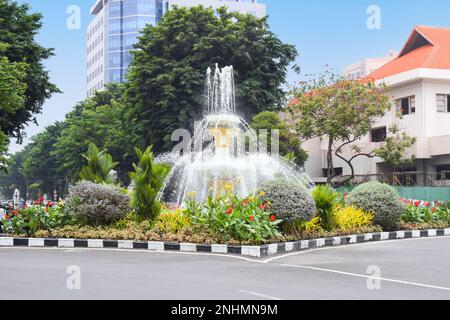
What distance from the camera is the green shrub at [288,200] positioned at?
1473 centimetres

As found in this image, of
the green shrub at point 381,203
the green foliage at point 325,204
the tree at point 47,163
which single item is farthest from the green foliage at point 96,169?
the tree at point 47,163

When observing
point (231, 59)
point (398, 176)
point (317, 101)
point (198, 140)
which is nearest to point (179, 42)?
point (231, 59)

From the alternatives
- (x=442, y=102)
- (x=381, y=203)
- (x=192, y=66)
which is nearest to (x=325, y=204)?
(x=381, y=203)

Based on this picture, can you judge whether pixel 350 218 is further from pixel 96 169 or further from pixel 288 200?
pixel 96 169

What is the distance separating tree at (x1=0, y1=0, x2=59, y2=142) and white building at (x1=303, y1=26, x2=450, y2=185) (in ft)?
67.3

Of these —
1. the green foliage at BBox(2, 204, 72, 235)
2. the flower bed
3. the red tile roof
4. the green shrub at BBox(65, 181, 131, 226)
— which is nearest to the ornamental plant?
the flower bed

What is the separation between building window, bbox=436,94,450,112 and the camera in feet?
128

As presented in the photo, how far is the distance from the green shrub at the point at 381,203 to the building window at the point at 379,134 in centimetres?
2434

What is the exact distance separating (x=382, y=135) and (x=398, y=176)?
3411mm

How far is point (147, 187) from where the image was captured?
16.1 m

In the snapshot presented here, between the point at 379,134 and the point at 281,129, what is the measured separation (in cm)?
966

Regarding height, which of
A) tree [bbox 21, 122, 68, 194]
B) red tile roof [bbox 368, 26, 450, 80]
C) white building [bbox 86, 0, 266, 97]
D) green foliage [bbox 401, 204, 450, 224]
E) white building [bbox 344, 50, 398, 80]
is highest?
white building [bbox 86, 0, 266, 97]

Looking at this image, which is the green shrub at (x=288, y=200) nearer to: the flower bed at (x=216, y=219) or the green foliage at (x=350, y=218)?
the flower bed at (x=216, y=219)

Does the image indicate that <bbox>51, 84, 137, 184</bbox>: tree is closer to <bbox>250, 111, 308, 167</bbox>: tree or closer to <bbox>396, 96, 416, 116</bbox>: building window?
<bbox>250, 111, 308, 167</bbox>: tree
